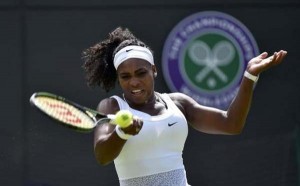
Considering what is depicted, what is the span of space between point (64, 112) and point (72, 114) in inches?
1.7

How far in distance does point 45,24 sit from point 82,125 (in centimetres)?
278

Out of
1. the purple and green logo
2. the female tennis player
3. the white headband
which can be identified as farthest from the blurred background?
the white headband

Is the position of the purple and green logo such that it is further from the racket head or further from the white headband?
the racket head

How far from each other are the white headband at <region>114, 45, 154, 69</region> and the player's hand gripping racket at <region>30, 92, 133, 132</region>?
0.43m

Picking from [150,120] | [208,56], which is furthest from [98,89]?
[150,120]

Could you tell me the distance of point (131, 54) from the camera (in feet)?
12.5

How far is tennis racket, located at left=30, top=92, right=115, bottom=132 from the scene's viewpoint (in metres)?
3.31

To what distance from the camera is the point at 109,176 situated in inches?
239

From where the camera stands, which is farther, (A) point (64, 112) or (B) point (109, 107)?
(B) point (109, 107)

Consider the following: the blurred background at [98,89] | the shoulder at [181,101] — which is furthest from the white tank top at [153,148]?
the blurred background at [98,89]

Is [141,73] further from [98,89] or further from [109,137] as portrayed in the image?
[98,89]

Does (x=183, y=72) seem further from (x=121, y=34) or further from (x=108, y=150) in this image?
(x=108, y=150)

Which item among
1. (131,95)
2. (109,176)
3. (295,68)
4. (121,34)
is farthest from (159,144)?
(295,68)

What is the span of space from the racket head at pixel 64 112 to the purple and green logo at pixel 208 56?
2.69 metres
